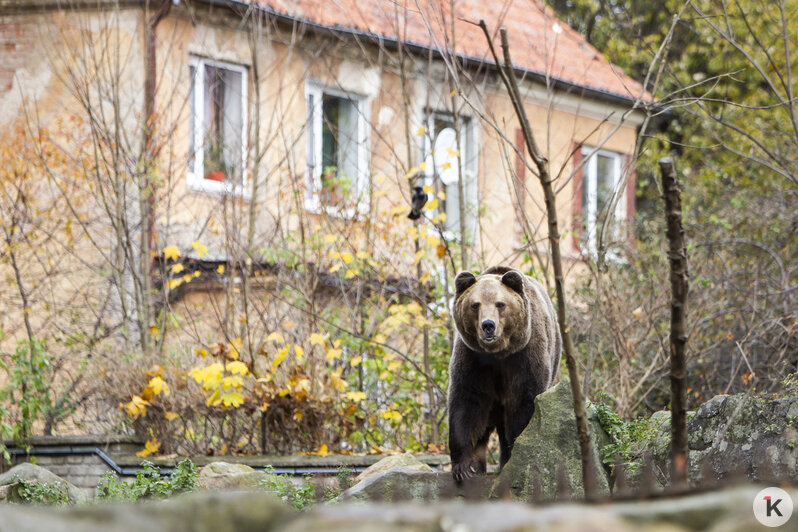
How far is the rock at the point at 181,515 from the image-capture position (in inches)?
88.5

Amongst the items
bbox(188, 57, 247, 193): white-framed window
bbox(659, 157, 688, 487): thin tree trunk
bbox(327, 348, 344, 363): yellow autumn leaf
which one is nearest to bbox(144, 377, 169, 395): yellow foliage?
Result: bbox(327, 348, 344, 363): yellow autumn leaf

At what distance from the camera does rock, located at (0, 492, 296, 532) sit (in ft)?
7.38

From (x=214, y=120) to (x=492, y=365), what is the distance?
24.5 ft

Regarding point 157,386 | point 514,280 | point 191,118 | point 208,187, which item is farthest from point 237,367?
point 191,118

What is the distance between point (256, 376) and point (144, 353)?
51.6 inches

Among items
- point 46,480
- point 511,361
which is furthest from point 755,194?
point 46,480

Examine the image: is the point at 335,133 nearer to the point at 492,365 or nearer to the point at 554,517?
the point at 492,365

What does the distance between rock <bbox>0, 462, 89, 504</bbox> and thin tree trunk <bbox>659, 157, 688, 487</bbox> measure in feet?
16.8

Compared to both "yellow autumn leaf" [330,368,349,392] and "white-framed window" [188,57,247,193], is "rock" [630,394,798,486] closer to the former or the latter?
"yellow autumn leaf" [330,368,349,392]

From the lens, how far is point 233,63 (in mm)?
13234

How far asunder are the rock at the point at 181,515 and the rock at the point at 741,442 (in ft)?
10.1

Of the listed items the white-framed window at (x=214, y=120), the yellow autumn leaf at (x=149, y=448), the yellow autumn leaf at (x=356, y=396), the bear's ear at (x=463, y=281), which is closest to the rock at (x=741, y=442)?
the bear's ear at (x=463, y=281)

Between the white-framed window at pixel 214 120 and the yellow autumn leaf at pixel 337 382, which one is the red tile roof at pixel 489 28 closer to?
the white-framed window at pixel 214 120

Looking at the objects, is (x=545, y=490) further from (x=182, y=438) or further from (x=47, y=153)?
(x=47, y=153)
